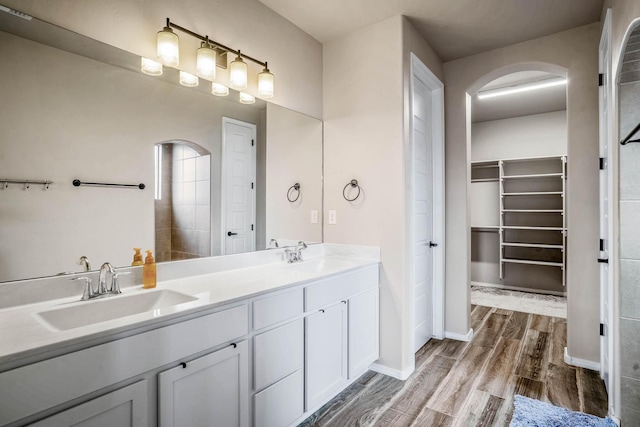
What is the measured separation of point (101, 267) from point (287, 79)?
5.90 ft

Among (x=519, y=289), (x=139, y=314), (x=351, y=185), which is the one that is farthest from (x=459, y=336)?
(x=139, y=314)

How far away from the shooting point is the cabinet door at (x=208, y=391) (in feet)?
4.11

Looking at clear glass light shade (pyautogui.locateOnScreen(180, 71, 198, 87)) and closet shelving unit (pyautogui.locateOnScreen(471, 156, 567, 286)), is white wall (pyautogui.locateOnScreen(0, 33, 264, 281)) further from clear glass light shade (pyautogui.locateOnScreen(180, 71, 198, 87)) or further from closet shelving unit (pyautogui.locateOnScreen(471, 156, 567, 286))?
closet shelving unit (pyautogui.locateOnScreen(471, 156, 567, 286))

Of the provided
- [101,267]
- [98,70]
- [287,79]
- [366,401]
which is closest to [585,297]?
[366,401]

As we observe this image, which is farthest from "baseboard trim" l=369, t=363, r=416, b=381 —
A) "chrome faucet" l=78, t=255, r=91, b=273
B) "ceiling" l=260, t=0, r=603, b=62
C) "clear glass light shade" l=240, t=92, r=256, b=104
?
"ceiling" l=260, t=0, r=603, b=62

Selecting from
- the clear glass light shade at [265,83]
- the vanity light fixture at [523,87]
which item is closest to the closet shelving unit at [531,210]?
the vanity light fixture at [523,87]

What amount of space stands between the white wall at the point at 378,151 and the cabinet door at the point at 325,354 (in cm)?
52

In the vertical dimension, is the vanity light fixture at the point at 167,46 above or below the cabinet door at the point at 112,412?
above

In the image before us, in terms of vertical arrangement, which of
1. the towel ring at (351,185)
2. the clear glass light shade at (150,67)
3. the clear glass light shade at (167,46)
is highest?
the clear glass light shade at (167,46)

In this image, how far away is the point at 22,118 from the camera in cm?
136

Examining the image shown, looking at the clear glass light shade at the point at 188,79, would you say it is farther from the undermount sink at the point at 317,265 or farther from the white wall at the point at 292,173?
the undermount sink at the point at 317,265

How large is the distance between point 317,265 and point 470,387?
139 centimetres

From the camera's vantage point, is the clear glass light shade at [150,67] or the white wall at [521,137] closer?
the clear glass light shade at [150,67]

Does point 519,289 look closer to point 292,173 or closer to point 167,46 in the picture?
point 292,173
